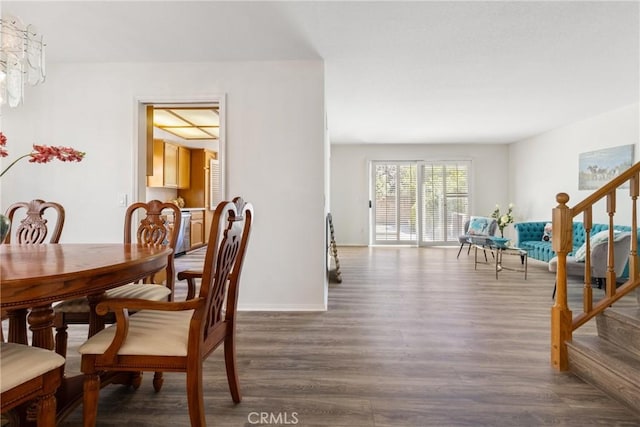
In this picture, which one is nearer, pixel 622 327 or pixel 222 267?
pixel 222 267

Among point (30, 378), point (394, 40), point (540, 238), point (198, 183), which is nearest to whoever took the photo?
point (30, 378)

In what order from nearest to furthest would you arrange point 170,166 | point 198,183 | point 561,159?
point 561,159 < point 170,166 < point 198,183

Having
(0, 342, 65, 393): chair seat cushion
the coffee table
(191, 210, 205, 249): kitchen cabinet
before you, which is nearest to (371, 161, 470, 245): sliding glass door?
the coffee table

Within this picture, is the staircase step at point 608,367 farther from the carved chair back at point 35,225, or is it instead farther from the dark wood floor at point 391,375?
the carved chair back at point 35,225

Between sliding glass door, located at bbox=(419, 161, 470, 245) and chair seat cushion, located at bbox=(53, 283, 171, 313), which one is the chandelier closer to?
chair seat cushion, located at bbox=(53, 283, 171, 313)

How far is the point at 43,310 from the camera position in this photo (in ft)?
5.02

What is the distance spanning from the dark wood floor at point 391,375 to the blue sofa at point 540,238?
1.73 metres

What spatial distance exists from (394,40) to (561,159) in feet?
16.6

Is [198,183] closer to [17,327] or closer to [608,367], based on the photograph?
[17,327]

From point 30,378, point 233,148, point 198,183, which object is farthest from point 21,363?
point 198,183

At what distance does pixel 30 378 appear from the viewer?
1.12m

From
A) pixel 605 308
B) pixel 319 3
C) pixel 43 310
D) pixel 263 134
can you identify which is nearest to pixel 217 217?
pixel 43 310

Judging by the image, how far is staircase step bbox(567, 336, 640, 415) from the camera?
1703mm

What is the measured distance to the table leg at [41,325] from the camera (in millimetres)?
1515
